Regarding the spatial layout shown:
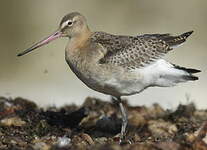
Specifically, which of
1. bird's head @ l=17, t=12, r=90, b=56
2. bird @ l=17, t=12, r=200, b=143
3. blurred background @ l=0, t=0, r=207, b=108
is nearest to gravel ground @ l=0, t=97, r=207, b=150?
bird @ l=17, t=12, r=200, b=143

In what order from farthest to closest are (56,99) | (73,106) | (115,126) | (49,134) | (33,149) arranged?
(56,99), (73,106), (115,126), (49,134), (33,149)

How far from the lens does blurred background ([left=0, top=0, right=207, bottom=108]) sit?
1820cm

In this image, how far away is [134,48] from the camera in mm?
11164

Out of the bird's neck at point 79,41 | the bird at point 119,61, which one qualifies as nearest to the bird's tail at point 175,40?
the bird at point 119,61

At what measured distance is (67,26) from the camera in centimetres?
1148

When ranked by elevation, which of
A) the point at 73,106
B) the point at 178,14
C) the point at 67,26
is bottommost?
the point at 73,106

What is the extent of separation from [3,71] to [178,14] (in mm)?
5075

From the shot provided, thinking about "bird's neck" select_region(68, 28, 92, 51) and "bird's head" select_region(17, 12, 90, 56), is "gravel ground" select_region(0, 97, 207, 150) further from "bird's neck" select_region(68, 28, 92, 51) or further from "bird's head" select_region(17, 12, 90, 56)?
"bird's head" select_region(17, 12, 90, 56)

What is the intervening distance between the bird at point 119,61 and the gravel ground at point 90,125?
0.47 m

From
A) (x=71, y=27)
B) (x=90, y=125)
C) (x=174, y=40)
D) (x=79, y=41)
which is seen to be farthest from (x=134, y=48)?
(x=90, y=125)

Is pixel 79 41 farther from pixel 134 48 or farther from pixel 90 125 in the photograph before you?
pixel 90 125

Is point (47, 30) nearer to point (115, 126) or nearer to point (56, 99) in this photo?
point (56, 99)

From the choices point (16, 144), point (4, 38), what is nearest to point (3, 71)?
point (4, 38)

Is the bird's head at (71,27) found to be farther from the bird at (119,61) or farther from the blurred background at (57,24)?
the blurred background at (57,24)
